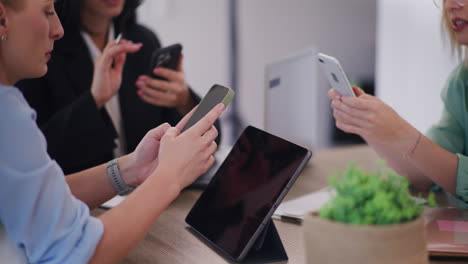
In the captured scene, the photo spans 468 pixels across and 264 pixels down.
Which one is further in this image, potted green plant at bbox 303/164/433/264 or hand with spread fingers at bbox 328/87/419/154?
hand with spread fingers at bbox 328/87/419/154

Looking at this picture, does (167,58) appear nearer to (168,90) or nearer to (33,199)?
(168,90)

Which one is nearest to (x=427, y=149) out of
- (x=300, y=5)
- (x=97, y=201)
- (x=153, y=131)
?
(x=153, y=131)

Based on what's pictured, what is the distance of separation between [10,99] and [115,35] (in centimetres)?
103

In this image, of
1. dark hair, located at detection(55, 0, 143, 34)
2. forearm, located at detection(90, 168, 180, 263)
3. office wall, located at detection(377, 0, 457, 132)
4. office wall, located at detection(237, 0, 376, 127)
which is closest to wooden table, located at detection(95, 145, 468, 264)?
forearm, located at detection(90, 168, 180, 263)

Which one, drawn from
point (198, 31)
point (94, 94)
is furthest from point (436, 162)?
point (198, 31)

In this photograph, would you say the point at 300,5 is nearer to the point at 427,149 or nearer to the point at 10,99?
the point at 427,149

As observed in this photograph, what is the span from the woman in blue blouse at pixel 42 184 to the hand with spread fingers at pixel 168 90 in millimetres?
693

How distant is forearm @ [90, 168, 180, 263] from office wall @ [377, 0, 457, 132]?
1327 mm

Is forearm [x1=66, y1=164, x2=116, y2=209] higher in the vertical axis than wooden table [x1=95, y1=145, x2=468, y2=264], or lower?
higher

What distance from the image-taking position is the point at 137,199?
769mm

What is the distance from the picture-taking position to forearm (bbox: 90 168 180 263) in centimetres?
74

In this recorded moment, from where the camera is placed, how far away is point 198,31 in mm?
3789

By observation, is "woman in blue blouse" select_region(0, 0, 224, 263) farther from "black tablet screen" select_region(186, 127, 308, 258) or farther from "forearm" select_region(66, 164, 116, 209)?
"forearm" select_region(66, 164, 116, 209)

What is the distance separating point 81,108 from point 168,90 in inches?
10.0
